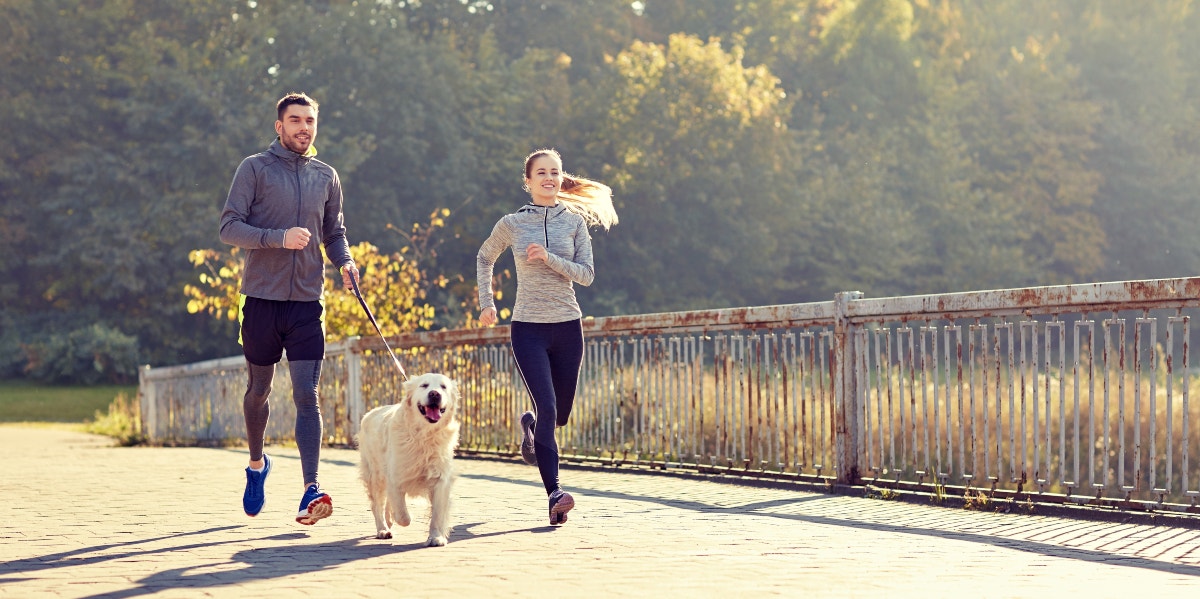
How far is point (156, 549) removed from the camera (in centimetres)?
669

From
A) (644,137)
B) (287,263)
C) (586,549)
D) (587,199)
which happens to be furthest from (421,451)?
(644,137)

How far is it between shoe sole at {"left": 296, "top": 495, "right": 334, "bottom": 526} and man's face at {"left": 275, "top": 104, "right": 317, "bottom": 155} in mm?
1841

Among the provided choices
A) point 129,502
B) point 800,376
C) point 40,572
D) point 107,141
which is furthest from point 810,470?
point 107,141

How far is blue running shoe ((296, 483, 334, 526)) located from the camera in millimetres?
7164

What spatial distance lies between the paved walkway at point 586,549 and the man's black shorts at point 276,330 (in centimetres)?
88

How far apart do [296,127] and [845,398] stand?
160 inches

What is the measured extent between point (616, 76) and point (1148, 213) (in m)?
21.2

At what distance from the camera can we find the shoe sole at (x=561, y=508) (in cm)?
753

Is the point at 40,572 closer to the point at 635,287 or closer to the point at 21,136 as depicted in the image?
the point at 21,136

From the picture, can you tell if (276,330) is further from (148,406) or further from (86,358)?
(86,358)

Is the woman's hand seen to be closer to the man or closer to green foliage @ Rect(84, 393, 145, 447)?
the man

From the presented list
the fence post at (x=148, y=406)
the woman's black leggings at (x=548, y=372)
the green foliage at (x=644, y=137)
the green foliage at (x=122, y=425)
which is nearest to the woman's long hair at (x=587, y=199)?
the woman's black leggings at (x=548, y=372)

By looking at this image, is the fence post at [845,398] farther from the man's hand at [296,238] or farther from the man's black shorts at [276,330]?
the man's hand at [296,238]

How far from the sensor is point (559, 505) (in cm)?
752
